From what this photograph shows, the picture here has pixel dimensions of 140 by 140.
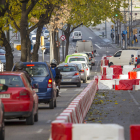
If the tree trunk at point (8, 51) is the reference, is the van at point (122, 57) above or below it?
below

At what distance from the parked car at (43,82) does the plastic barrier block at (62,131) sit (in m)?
Result: 9.93

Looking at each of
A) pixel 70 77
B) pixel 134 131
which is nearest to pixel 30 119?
pixel 134 131

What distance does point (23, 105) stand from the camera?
11406 mm

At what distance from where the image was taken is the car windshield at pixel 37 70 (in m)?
16.2

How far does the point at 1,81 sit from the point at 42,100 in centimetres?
442

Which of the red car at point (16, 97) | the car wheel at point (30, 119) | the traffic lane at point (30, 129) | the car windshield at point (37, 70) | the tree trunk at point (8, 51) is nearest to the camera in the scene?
the traffic lane at point (30, 129)

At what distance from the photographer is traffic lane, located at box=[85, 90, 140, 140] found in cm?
1277

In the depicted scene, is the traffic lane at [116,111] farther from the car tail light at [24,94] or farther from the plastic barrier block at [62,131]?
the plastic barrier block at [62,131]

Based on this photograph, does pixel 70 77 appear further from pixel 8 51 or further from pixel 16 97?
pixel 16 97

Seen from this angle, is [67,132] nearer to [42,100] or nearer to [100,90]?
[42,100]

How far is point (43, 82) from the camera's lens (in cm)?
1603

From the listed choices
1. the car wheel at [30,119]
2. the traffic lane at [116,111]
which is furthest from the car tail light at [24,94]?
the traffic lane at [116,111]

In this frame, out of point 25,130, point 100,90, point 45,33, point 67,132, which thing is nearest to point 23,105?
point 25,130

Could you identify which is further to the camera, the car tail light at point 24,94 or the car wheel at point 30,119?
the car wheel at point 30,119
